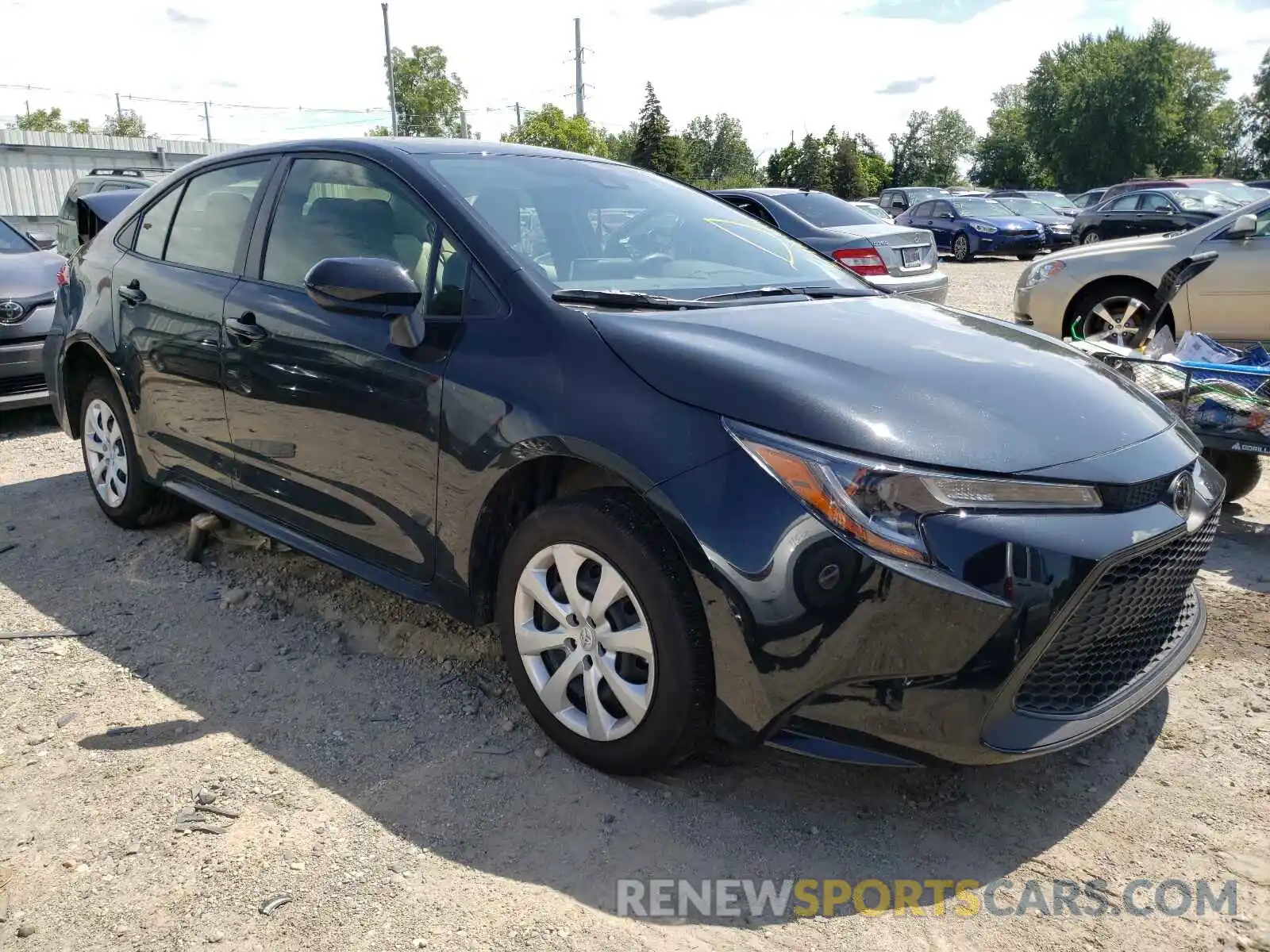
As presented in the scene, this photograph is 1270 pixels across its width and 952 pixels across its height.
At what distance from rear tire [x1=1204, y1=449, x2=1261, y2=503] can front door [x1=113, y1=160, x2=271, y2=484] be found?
4.35 metres

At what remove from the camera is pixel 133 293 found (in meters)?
4.41

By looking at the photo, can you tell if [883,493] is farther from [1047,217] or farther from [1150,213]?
[1047,217]

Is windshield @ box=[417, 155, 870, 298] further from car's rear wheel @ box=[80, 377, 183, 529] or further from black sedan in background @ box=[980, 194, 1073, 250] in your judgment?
black sedan in background @ box=[980, 194, 1073, 250]

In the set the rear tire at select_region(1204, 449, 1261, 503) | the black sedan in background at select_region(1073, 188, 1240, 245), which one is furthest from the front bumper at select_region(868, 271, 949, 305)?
the black sedan in background at select_region(1073, 188, 1240, 245)

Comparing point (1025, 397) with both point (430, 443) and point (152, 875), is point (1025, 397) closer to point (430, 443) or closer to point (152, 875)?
point (430, 443)

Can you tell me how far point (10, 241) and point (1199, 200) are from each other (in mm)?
19621

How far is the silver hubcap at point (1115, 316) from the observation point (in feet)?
23.4

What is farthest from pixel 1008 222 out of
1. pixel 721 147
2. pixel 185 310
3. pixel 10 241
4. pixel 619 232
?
pixel 721 147

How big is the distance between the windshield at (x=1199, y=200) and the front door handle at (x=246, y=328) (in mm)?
20078

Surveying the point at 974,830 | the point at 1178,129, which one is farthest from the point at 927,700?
the point at 1178,129

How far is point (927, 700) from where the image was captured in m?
2.30

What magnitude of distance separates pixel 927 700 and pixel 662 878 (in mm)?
746

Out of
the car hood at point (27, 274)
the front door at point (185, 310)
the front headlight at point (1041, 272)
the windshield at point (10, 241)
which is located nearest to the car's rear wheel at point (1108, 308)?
the front headlight at point (1041, 272)

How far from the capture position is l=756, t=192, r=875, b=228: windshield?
10.2m
